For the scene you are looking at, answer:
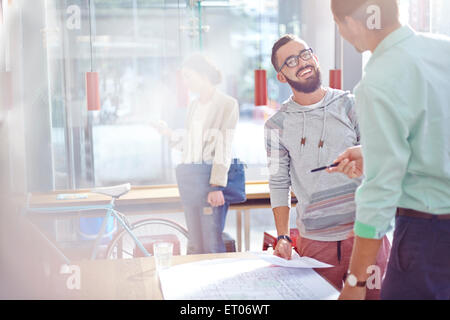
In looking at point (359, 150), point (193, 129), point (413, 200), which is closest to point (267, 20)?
point (193, 129)

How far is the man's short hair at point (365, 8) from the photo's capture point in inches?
41.0

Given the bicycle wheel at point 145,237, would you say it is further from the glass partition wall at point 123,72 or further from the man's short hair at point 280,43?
the man's short hair at point 280,43

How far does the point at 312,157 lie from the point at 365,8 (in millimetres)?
849

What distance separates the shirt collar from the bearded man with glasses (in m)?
0.81

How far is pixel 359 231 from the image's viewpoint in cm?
100

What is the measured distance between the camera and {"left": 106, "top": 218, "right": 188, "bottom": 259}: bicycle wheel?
347cm

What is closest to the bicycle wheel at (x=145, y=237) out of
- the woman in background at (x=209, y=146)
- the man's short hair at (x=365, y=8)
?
the woman in background at (x=209, y=146)

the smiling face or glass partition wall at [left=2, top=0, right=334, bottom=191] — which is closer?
the smiling face

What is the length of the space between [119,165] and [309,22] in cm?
197

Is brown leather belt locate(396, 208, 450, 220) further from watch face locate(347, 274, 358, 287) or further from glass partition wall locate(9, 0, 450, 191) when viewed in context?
glass partition wall locate(9, 0, 450, 191)

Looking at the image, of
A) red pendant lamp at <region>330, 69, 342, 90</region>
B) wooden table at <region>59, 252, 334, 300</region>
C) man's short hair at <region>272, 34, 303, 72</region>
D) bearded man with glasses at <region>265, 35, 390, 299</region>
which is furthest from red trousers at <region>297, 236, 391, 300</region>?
red pendant lamp at <region>330, 69, 342, 90</region>

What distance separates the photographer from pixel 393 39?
1.03 meters

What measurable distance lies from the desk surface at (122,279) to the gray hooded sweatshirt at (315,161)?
0.35 meters
